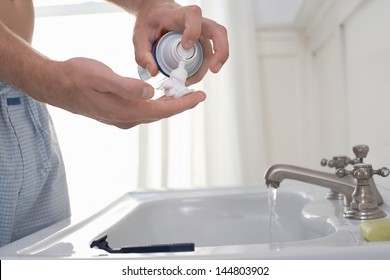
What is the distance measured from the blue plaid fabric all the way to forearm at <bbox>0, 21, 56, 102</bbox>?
0.67 ft

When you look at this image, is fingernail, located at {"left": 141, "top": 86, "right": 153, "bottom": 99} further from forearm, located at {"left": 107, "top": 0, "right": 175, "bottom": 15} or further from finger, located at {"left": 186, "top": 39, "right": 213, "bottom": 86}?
forearm, located at {"left": 107, "top": 0, "right": 175, "bottom": 15}

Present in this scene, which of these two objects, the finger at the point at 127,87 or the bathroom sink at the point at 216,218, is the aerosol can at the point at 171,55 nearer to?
the finger at the point at 127,87

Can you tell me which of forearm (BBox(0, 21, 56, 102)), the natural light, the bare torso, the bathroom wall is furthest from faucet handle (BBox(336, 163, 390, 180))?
the natural light

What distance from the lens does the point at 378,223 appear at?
0.49 metres

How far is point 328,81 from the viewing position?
4.55ft

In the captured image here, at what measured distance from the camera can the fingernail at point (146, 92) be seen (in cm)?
46

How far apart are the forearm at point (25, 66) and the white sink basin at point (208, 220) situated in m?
0.18

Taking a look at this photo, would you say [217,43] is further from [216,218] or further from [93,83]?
[216,218]

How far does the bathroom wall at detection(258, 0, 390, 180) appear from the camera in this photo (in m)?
0.85

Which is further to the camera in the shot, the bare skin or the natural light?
the natural light

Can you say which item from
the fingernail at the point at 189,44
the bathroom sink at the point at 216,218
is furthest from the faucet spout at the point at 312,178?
the fingernail at the point at 189,44

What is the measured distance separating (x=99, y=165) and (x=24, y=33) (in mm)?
900

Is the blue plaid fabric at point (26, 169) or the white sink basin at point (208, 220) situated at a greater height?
the blue plaid fabric at point (26, 169)

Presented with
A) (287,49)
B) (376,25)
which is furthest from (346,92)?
(287,49)
